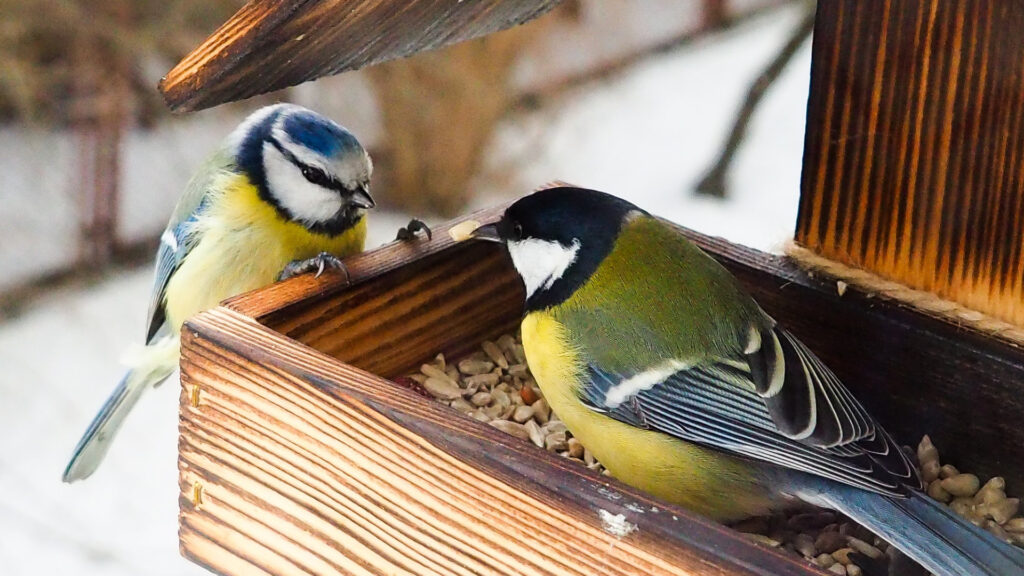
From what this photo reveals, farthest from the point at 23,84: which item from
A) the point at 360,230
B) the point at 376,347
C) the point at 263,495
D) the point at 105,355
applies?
the point at 263,495

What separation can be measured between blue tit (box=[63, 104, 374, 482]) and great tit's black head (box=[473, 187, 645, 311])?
0.31 metres

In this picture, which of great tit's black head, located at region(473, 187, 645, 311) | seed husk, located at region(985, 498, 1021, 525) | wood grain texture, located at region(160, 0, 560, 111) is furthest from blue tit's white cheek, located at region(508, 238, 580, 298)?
seed husk, located at region(985, 498, 1021, 525)

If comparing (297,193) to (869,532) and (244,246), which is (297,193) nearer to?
(244,246)

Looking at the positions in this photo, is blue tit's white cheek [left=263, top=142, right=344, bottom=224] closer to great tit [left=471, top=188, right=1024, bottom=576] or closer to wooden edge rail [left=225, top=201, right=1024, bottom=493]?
wooden edge rail [left=225, top=201, right=1024, bottom=493]

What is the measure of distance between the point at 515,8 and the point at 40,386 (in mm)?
2244

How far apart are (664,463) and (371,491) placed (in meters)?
0.28

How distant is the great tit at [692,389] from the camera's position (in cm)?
99

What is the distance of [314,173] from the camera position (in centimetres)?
148

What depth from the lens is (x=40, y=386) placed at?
2.92 metres

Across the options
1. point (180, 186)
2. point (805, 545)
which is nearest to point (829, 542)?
point (805, 545)

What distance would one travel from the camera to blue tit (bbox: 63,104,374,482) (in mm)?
1477

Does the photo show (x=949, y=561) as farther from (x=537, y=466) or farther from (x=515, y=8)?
(x=515, y=8)

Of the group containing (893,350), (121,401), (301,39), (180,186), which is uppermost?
(301,39)

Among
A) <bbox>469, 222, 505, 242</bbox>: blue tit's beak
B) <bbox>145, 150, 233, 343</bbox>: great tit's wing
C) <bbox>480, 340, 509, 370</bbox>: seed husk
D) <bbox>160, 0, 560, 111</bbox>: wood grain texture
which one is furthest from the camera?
<bbox>145, 150, 233, 343</bbox>: great tit's wing
